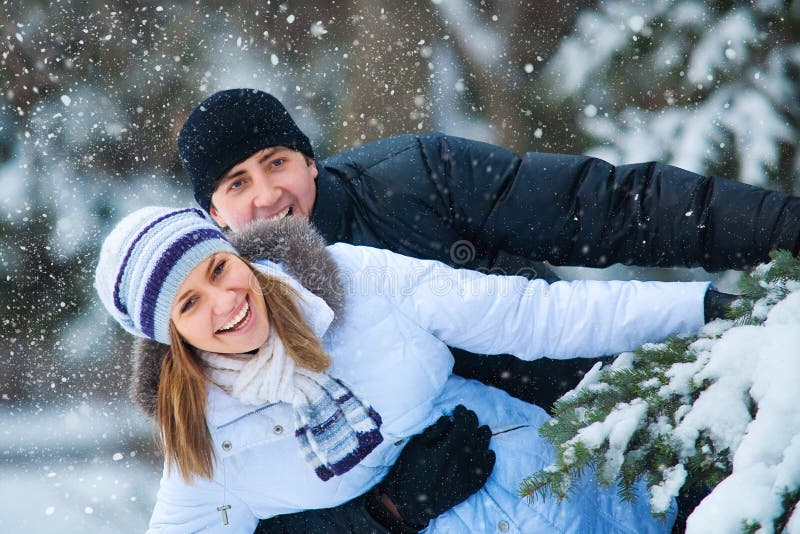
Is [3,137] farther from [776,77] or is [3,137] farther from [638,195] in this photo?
[776,77]

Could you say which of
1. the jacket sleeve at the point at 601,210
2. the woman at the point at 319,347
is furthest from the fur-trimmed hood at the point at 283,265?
the jacket sleeve at the point at 601,210

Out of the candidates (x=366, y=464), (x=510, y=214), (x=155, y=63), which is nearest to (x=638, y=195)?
(x=510, y=214)

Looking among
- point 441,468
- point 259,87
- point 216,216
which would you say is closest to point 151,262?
point 216,216

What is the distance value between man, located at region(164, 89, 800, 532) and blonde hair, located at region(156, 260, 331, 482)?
0.34 metres

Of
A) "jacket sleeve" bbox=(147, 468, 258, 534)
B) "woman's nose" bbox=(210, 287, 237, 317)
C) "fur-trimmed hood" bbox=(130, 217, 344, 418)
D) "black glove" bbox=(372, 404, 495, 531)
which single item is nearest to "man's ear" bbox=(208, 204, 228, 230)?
"fur-trimmed hood" bbox=(130, 217, 344, 418)

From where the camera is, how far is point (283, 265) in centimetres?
186

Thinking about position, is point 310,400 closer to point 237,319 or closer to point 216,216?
point 237,319

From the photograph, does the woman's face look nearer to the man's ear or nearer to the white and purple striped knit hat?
the white and purple striped knit hat

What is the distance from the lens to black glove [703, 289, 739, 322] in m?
1.60

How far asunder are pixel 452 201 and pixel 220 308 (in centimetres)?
94

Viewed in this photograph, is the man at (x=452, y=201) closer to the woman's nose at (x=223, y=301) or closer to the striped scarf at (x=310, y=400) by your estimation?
the striped scarf at (x=310, y=400)

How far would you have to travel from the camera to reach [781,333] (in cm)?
→ 110

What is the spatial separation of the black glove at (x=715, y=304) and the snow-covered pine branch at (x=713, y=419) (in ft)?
0.39

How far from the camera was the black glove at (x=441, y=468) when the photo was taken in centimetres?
183
